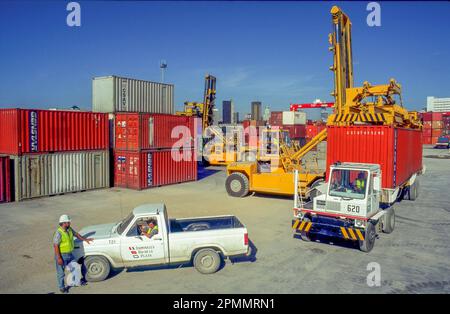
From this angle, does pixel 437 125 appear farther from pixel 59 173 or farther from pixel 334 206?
pixel 59 173

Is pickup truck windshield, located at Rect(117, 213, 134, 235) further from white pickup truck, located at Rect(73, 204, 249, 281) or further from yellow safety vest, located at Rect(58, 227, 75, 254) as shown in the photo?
yellow safety vest, located at Rect(58, 227, 75, 254)

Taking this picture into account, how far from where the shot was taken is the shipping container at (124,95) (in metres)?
21.8

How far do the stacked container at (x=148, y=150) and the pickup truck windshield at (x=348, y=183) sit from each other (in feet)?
41.0

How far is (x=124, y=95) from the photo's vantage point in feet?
73.5

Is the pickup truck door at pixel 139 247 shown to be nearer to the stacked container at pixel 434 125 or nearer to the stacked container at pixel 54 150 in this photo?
the stacked container at pixel 54 150

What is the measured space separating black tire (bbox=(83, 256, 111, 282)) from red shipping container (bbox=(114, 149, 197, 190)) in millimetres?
12143

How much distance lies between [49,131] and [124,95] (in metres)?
5.80

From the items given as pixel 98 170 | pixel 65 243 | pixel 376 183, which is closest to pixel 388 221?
pixel 376 183

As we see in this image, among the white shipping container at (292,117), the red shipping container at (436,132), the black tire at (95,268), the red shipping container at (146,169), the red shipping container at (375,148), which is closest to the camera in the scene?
the black tire at (95,268)

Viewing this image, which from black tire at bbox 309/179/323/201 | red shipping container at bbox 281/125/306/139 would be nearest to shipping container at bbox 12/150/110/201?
black tire at bbox 309/179/323/201

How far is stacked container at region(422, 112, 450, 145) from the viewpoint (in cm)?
6575

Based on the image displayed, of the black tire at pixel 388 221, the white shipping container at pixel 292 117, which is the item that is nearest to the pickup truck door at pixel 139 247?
the black tire at pixel 388 221
